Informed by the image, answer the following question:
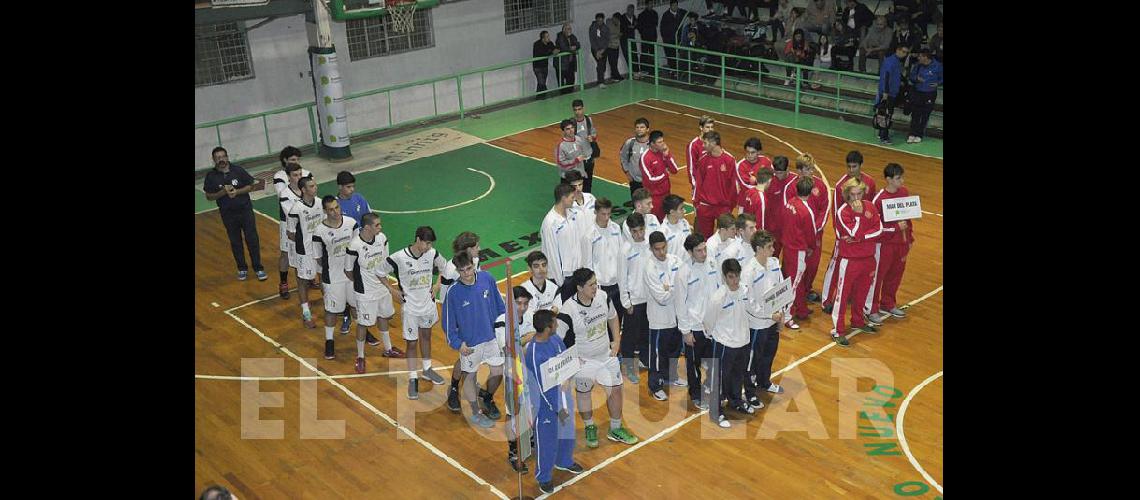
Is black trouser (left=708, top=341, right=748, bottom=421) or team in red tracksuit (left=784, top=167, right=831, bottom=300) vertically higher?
team in red tracksuit (left=784, top=167, right=831, bottom=300)

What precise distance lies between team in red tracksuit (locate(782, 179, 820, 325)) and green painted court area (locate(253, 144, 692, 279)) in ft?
13.4

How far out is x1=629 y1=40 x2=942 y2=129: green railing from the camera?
873 inches

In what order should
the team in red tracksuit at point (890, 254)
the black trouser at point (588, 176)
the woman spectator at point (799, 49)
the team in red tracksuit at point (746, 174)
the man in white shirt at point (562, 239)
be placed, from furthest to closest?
the woman spectator at point (799, 49), the black trouser at point (588, 176), the team in red tracksuit at point (746, 174), the team in red tracksuit at point (890, 254), the man in white shirt at point (562, 239)

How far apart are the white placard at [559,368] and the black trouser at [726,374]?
1.91 meters

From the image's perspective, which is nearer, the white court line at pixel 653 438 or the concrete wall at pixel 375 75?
the white court line at pixel 653 438

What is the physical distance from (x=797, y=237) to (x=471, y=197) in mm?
7364

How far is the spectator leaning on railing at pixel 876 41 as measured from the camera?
22.6m

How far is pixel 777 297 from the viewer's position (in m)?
10.2

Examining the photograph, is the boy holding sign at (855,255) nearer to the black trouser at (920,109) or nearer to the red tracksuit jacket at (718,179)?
the red tracksuit jacket at (718,179)

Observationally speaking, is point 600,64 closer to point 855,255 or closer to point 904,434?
point 855,255

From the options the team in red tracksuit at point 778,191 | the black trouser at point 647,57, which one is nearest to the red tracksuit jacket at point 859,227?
the team in red tracksuit at point 778,191

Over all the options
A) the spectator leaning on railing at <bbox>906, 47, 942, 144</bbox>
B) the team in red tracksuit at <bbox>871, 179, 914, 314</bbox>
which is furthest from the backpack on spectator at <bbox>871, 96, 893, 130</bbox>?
the team in red tracksuit at <bbox>871, 179, 914, 314</bbox>

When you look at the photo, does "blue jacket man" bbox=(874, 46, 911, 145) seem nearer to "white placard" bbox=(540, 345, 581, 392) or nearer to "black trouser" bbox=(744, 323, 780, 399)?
"black trouser" bbox=(744, 323, 780, 399)

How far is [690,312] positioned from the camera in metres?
10.3
